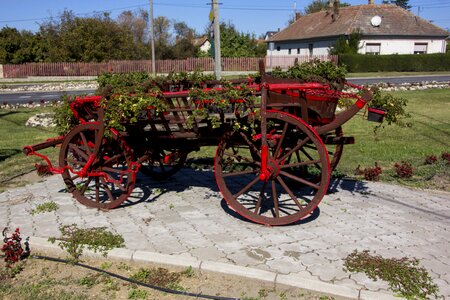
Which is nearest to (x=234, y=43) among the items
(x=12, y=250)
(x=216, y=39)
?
(x=216, y=39)

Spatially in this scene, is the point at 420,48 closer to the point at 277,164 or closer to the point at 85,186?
the point at 277,164

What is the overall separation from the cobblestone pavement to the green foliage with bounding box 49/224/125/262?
0.15 m

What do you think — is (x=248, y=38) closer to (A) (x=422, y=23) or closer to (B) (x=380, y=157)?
(A) (x=422, y=23)

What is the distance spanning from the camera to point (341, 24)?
50.8 metres

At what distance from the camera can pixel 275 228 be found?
17.9ft

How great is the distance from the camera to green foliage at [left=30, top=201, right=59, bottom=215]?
620 centimetres

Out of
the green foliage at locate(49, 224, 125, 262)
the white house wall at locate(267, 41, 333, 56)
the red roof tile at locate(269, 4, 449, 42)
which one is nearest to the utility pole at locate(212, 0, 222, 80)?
the green foliage at locate(49, 224, 125, 262)

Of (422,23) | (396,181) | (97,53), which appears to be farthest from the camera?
(422,23)

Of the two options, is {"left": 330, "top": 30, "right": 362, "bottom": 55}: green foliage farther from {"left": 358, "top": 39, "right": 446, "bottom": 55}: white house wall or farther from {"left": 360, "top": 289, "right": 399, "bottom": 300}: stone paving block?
{"left": 360, "top": 289, "right": 399, "bottom": 300}: stone paving block

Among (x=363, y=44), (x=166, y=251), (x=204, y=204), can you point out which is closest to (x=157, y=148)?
(x=204, y=204)

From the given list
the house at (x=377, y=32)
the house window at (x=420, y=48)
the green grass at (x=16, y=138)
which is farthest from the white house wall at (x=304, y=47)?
the green grass at (x=16, y=138)

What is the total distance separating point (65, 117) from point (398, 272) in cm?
436

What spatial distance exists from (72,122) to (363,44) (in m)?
46.0

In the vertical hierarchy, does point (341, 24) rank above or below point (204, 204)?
above
